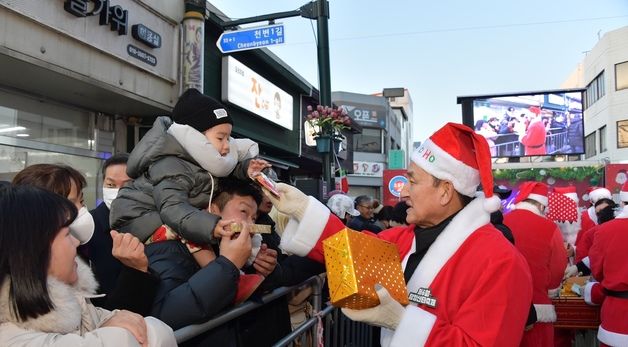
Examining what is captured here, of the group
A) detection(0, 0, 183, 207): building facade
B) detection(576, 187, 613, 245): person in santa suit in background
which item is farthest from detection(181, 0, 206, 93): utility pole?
detection(576, 187, 613, 245): person in santa suit in background

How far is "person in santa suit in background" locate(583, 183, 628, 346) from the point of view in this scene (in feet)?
15.3

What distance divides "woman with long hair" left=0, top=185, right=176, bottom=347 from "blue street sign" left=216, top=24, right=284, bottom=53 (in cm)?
803

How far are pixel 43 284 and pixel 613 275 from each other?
496 cm

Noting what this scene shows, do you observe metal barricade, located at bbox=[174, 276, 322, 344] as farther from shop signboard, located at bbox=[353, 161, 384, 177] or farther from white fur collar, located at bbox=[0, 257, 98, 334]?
shop signboard, located at bbox=[353, 161, 384, 177]

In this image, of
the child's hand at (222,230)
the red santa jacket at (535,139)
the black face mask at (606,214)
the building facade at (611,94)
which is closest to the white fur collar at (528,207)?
the child's hand at (222,230)

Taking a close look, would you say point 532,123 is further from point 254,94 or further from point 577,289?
point 577,289

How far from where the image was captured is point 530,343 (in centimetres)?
423

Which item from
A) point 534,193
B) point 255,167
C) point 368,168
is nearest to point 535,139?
point 368,168

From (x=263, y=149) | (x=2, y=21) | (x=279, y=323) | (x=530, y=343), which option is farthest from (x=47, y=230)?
(x=263, y=149)

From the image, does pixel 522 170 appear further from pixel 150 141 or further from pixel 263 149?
pixel 150 141

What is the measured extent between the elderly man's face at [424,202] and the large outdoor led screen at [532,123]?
25.6m

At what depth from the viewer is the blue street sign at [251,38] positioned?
9.07 m

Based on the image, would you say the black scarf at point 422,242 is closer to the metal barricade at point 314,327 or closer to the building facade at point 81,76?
the metal barricade at point 314,327

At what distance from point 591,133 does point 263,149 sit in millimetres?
32651
